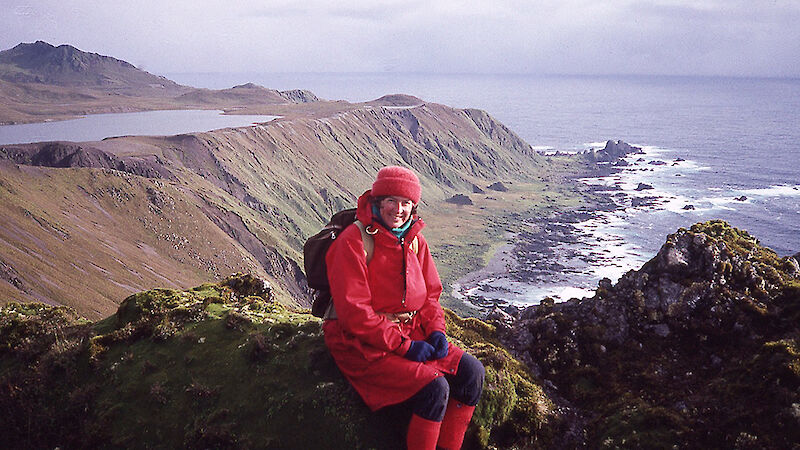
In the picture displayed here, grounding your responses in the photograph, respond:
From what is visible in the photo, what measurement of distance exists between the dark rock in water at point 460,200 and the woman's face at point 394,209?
15260 centimetres

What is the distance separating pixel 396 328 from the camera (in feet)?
26.5

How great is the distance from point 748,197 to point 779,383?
563 feet

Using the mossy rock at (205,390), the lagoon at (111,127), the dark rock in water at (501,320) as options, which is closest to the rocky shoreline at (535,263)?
the dark rock in water at (501,320)

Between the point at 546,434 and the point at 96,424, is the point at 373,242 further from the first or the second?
the point at 96,424

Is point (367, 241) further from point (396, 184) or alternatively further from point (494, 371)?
point (494, 371)

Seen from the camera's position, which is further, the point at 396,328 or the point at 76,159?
the point at 76,159

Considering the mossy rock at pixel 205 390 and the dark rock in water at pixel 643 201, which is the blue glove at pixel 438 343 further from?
the dark rock in water at pixel 643 201

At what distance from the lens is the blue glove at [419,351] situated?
7961 millimetres

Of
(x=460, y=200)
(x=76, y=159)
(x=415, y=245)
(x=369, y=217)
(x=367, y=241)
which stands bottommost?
(x=460, y=200)

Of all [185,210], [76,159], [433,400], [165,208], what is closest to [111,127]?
[76,159]

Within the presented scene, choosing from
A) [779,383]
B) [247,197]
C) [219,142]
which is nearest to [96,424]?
[779,383]

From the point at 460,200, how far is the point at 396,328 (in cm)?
15485

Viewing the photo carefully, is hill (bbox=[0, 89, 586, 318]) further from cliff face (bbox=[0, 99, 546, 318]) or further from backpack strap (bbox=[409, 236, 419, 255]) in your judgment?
backpack strap (bbox=[409, 236, 419, 255])

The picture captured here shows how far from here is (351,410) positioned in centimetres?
916
